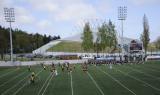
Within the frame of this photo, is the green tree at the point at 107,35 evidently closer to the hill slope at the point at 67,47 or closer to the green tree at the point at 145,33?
the green tree at the point at 145,33

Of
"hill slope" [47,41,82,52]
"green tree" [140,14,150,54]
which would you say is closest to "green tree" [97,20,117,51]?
"green tree" [140,14,150,54]

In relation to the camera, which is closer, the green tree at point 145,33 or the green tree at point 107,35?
the green tree at point 107,35

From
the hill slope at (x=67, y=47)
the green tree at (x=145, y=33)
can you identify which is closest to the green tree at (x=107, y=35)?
the green tree at (x=145, y=33)

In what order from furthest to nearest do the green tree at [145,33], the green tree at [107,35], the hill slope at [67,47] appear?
the hill slope at [67,47]
the green tree at [145,33]
the green tree at [107,35]

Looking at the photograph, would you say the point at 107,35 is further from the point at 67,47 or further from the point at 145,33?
the point at 67,47

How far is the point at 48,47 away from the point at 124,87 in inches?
4905

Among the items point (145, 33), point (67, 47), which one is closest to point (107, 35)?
point (145, 33)

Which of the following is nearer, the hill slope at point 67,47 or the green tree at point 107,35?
the green tree at point 107,35

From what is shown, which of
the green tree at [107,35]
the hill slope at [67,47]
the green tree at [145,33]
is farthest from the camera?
the hill slope at [67,47]

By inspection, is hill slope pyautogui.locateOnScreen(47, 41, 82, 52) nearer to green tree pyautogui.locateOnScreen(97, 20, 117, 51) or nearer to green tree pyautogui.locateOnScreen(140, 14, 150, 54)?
green tree pyautogui.locateOnScreen(140, 14, 150, 54)

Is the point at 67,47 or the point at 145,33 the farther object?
the point at 67,47

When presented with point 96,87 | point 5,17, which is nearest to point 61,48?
point 5,17

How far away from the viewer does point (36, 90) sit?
3212cm

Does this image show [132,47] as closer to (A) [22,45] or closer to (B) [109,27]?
(B) [109,27]
